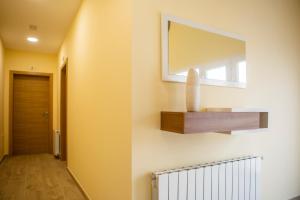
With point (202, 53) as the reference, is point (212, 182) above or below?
below

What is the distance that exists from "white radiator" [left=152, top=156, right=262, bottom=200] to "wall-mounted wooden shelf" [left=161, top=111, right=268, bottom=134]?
37 centimetres

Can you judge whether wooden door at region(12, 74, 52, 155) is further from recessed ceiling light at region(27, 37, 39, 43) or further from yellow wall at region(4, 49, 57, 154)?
recessed ceiling light at region(27, 37, 39, 43)

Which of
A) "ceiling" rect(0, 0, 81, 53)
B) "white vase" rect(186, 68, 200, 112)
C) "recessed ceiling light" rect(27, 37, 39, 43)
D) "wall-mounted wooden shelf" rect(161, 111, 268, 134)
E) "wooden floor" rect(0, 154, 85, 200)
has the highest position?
"ceiling" rect(0, 0, 81, 53)

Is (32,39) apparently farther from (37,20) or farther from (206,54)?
(206,54)

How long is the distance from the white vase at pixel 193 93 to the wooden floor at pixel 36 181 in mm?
1974

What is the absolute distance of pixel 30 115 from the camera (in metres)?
5.12

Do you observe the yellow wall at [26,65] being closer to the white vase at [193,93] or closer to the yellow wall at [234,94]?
the yellow wall at [234,94]

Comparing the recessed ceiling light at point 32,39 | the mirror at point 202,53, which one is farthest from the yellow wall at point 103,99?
the recessed ceiling light at point 32,39

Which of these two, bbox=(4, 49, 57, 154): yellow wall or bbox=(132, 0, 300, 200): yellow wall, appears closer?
bbox=(132, 0, 300, 200): yellow wall

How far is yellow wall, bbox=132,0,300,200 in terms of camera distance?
4.97ft

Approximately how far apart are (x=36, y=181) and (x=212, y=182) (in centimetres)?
276

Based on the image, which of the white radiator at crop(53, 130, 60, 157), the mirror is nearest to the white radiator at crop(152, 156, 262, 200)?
the mirror

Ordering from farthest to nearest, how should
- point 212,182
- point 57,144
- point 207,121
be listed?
1. point 57,144
2. point 212,182
3. point 207,121

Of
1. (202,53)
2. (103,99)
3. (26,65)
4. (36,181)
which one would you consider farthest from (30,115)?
(202,53)
